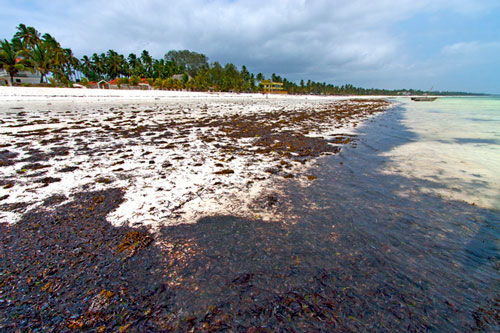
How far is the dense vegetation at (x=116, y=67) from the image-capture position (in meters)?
57.6

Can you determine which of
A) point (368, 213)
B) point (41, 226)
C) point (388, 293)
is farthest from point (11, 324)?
point (368, 213)

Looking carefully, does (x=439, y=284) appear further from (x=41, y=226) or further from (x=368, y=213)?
(x=41, y=226)

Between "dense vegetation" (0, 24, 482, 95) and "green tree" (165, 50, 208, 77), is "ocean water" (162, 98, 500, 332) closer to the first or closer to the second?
"dense vegetation" (0, 24, 482, 95)

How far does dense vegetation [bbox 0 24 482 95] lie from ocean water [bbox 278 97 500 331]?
2872 inches

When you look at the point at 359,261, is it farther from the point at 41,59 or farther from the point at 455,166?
the point at 41,59

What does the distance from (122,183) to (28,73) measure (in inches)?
3703

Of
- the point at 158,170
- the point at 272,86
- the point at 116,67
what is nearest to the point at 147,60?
the point at 116,67

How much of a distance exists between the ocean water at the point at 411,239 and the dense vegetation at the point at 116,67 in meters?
73.0

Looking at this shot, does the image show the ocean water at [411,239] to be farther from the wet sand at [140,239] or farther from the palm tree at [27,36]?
the palm tree at [27,36]

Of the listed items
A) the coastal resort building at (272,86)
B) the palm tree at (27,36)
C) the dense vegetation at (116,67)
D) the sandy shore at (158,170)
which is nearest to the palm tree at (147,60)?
the dense vegetation at (116,67)

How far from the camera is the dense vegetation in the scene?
57.6 meters

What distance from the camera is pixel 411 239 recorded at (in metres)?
3.38

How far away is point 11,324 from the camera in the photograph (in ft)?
6.81

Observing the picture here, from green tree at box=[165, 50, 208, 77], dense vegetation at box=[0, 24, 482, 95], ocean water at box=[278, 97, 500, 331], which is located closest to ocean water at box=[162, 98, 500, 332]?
ocean water at box=[278, 97, 500, 331]
